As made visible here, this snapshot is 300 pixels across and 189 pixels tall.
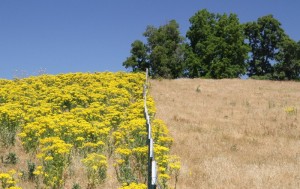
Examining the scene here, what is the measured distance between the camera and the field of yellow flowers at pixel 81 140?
31.1 ft

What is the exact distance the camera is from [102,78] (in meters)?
23.4

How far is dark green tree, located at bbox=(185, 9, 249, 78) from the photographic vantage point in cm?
5403

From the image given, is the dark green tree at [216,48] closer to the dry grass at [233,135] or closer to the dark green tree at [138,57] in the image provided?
the dark green tree at [138,57]

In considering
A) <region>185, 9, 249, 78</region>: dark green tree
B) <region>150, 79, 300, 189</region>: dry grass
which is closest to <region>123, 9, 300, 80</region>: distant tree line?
<region>185, 9, 249, 78</region>: dark green tree

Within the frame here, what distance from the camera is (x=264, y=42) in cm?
5903

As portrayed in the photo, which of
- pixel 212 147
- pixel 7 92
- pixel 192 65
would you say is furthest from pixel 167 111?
pixel 192 65

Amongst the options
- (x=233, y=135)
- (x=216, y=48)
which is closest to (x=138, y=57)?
(x=216, y=48)

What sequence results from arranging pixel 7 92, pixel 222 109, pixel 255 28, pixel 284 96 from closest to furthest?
pixel 7 92
pixel 222 109
pixel 284 96
pixel 255 28

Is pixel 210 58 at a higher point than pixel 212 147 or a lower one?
higher

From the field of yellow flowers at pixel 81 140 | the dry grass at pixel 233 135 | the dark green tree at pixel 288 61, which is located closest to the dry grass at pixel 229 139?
the dry grass at pixel 233 135

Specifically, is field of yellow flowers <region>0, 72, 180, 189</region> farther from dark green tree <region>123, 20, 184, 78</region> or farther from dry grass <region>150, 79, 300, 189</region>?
dark green tree <region>123, 20, 184, 78</region>

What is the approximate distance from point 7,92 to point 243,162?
1183cm

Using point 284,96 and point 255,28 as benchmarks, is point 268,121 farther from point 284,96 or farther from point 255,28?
point 255,28

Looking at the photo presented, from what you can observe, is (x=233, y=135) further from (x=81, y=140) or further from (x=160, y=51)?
(x=160, y=51)
